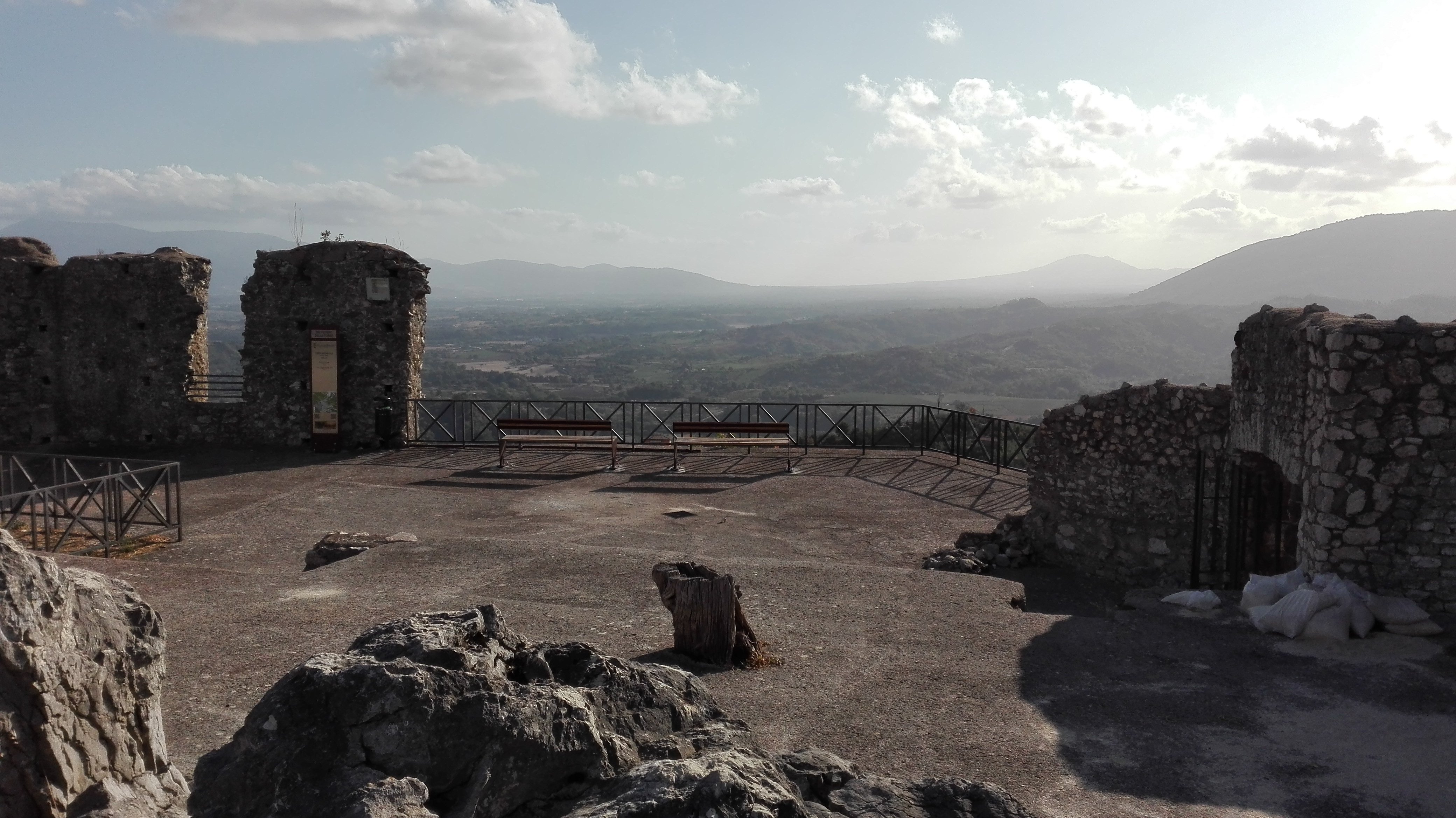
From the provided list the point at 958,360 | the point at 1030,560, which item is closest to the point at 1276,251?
the point at 958,360

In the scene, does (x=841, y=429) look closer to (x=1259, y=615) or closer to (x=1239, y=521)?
(x=1239, y=521)

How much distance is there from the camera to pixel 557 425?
52.1 feet

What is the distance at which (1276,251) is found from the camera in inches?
6535

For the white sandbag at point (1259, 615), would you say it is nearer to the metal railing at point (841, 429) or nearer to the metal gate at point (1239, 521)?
the metal gate at point (1239, 521)

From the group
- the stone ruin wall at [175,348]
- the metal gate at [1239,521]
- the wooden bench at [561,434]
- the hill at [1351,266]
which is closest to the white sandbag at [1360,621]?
the metal gate at [1239,521]

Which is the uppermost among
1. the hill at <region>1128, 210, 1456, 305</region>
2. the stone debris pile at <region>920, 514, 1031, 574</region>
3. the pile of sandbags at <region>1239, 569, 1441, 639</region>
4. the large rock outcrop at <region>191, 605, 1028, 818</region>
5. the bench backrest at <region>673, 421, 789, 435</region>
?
the hill at <region>1128, 210, 1456, 305</region>

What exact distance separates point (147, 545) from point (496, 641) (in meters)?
8.11

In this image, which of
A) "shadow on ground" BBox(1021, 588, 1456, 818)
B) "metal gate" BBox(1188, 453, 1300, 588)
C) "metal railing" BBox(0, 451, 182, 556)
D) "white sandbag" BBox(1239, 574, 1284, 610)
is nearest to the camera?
"shadow on ground" BBox(1021, 588, 1456, 818)

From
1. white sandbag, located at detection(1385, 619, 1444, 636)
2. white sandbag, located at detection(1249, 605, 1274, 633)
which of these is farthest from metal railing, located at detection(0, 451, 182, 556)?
white sandbag, located at detection(1385, 619, 1444, 636)

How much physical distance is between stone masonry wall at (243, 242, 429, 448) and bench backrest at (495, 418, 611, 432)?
2.33m

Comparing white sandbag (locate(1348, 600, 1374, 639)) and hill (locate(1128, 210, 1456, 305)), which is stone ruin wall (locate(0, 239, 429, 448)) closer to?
white sandbag (locate(1348, 600, 1374, 639))

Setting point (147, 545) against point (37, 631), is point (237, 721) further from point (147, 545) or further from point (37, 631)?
point (147, 545)

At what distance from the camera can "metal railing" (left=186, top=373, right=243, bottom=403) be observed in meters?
16.9

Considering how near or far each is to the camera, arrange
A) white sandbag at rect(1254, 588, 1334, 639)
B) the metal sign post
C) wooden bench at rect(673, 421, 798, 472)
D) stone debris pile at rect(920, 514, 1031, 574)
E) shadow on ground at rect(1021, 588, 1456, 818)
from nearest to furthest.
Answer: shadow on ground at rect(1021, 588, 1456, 818)
white sandbag at rect(1254, 588, 1334, 639)
stone debris pile at rect(920, 514, 1031, 574)
wooden bench at rect(673, 421, 798, 472)
the metal sign post
